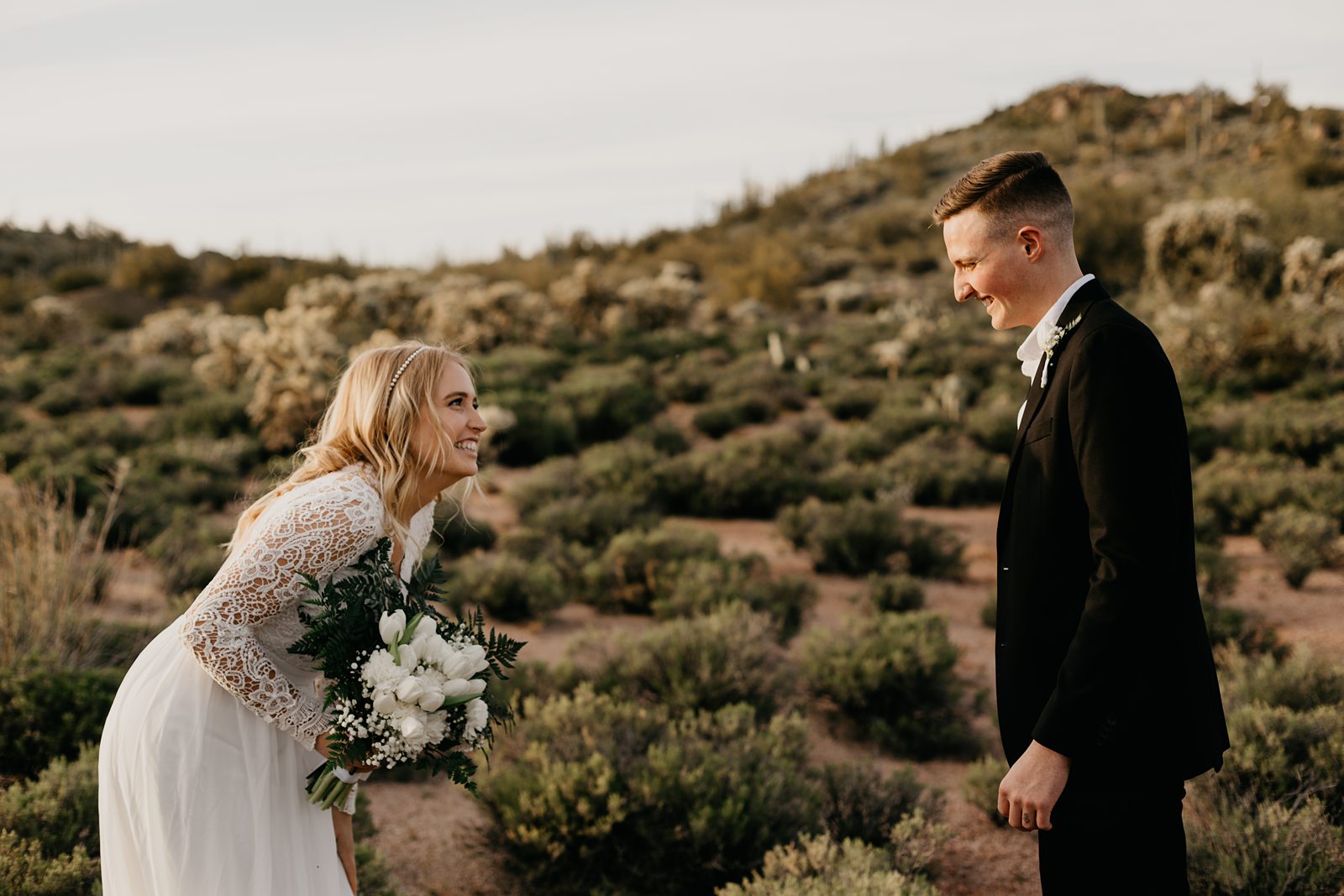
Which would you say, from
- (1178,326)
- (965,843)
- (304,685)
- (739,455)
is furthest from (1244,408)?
(304,685)

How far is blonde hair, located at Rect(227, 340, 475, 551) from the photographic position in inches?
104

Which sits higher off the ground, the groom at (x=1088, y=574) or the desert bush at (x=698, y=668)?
the groom at (x=1088, y=574)

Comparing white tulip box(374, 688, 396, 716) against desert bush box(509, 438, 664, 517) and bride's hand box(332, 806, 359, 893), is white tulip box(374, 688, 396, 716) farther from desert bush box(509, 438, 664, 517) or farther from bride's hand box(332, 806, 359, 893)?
desert bush box(509, 438, 664, 517)

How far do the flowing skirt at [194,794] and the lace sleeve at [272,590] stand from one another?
128mm

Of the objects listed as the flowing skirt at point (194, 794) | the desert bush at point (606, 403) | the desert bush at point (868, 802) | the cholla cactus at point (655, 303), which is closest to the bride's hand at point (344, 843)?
the flowing skirt at point (194, 794)

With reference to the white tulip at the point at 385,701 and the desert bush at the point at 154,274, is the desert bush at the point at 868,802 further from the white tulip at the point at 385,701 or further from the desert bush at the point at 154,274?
the desert bush at the point at 154,274

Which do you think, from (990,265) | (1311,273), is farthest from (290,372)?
(1311,273)

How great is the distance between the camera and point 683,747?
4840 mm

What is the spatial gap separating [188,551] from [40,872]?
5.72m

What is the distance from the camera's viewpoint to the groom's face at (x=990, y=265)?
7.59 feet

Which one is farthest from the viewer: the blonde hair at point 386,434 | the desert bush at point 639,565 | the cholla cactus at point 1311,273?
the cholla cactus at point 1311,273

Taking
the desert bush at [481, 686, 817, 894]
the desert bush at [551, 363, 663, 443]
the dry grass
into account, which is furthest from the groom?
the desert bush at [551, 363, 663, 443]

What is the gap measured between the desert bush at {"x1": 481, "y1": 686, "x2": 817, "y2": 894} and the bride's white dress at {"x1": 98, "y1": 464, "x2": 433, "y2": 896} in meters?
1.92

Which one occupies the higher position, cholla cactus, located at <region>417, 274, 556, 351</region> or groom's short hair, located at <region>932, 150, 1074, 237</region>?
cholla cactus, located at <region>417, 274, 556, 351</region>
